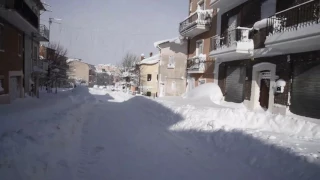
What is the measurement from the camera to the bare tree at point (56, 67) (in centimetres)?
3303

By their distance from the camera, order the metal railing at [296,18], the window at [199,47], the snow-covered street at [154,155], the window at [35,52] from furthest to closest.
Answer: the window at [35,52]
the window at [199,47]
the metal railing at [296,18]
the snow-covered street at [154,155]

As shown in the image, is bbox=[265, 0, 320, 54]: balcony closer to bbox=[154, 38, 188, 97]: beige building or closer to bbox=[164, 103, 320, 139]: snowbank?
bbox=[164, 103, 320, 139]: snowbank

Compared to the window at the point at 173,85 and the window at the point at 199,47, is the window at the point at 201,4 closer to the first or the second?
the window at the point at 199,47

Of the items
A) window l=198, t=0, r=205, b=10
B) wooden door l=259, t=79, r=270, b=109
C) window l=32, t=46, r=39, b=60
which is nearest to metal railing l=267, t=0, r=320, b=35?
wooden door l=259, t=79, r=270, b=109

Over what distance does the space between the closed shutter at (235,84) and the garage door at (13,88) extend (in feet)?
50.5

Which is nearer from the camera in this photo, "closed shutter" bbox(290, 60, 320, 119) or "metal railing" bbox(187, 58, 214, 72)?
"closed shutter" bbox(290, 60, 320, 119)

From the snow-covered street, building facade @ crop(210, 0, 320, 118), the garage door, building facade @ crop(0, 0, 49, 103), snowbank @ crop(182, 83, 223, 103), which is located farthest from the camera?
the garage door

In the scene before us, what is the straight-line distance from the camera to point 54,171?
4324 mm

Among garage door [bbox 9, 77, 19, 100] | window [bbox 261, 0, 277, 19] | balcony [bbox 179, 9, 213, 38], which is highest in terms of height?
balcony [bbox 179, 9, 213, 38]

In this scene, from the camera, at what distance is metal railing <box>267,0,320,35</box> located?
766cm

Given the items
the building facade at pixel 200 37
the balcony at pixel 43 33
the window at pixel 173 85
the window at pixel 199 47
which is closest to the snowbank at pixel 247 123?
the building facade at pixel 200 37

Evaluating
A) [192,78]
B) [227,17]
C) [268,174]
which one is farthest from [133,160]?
[192,78]

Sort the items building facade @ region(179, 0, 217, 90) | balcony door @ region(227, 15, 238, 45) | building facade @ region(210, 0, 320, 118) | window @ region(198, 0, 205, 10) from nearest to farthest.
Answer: building facade @ region(210, 0, 320, 118)
balcony door @ region(227, 15, 238, 45)
building facade @ region(179, 0, 217, 90)
window @ region(198, 0, 205, 10)

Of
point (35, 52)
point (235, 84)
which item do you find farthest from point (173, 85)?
point (35, 52)
